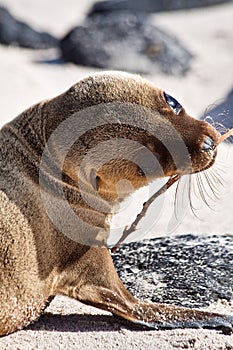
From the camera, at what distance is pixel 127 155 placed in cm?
315

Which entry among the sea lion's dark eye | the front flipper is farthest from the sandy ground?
the sea lion's dark eye

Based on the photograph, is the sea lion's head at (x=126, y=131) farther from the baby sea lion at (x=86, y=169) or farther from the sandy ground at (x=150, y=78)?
the sandy ground at (x=150, y=78)

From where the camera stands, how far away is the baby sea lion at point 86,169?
122 inches

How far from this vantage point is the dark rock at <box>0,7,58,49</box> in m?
11.1

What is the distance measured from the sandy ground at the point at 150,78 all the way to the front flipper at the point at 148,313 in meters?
0.05

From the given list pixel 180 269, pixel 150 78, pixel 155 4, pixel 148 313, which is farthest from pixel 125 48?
pixel 148 313

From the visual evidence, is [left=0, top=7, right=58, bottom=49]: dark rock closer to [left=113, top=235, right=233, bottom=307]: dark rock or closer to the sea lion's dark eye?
[left=113, top=235, right=233, bottom=307]: dark rock

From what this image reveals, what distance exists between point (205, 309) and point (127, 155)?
0.77m

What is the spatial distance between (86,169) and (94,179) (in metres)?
0.06

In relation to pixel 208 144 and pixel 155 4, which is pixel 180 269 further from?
pixel 155 4

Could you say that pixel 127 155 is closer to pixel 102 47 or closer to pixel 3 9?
pixel 102 47

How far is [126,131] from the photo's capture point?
123 inches

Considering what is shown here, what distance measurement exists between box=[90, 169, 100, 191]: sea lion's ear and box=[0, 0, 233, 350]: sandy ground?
52 cm

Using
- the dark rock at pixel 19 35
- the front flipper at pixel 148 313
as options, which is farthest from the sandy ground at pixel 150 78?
the dark rock at pixel 19 35
